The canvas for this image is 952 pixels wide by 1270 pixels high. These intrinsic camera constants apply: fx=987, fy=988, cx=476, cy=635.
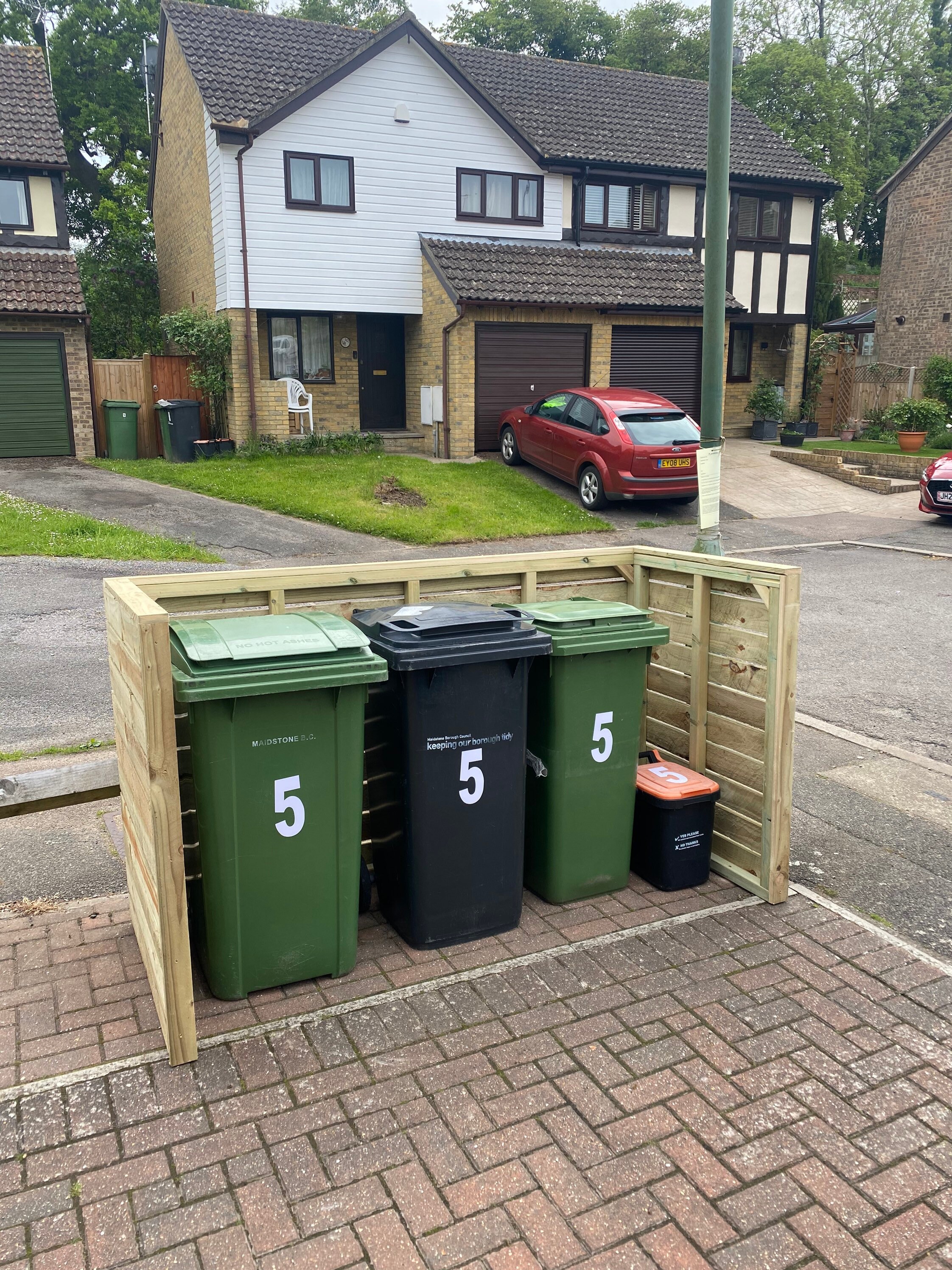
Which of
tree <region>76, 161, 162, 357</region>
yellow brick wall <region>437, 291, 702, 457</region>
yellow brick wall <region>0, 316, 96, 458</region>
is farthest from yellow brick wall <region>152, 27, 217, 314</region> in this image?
yellow brick wall <region>437, 291, 702, 457</region>

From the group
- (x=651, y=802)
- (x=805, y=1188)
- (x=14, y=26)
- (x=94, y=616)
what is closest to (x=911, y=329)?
(x=94, y=616)

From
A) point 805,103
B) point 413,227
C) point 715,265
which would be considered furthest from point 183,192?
point 805,103

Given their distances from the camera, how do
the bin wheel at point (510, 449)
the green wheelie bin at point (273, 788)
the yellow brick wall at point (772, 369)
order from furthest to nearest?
the yellow brick wall at point (772, 369)
the bin wheel at point (510, 449)
the green wheelie bin at point (273, 788)

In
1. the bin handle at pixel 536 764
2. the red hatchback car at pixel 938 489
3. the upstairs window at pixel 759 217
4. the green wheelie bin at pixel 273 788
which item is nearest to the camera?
the green wheelie bin at pixel 273 788

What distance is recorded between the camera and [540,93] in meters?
24.2

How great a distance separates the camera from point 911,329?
1118 inches

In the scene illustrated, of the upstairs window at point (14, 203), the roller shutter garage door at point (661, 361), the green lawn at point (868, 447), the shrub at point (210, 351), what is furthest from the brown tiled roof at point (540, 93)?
the green lawn at point (868, 447)

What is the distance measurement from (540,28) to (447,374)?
Result: 1212 inches

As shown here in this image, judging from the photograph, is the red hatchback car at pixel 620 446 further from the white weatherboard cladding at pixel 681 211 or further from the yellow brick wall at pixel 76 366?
the yellow brick wall at pixel 76 366

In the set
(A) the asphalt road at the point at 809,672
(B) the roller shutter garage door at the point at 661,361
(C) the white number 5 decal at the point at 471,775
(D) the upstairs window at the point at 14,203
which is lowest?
(A) the asphalt road at the point at 809,672

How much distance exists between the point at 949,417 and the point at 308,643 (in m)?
25.6

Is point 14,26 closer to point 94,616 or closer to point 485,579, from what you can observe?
point 94,616

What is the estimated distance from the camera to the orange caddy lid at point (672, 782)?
4691 mm

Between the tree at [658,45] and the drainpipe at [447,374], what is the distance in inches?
1169
